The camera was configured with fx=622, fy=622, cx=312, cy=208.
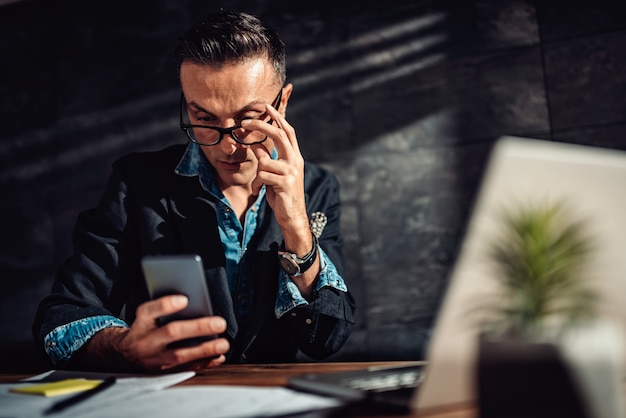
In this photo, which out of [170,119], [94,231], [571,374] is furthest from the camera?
[170,119]

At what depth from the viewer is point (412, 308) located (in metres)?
2.98

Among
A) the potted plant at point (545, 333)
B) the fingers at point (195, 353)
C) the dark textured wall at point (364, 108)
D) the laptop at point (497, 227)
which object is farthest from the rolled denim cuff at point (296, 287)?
the dark textured wall at point (364, 108)

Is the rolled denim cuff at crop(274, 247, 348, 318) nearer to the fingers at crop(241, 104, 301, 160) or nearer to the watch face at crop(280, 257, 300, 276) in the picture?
the watch face at crop(280, 257, 300, 276)

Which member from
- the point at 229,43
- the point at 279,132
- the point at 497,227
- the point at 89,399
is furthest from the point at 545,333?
the point at 229,43

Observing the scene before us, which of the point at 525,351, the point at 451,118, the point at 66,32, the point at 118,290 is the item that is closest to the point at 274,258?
the point at 118,290

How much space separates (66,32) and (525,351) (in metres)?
3.59

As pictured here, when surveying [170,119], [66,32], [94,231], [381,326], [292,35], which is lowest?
[381,326]

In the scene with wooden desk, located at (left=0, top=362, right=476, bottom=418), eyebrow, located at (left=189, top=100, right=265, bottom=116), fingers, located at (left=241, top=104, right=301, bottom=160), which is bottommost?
wooden desk, located at (left=0, top=362, right=476, bottom=418)

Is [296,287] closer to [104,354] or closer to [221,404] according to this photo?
[104,354]

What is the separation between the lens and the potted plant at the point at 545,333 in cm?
48

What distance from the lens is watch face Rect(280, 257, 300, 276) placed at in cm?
156

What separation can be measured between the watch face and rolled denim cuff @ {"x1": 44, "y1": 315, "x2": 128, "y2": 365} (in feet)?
1.40

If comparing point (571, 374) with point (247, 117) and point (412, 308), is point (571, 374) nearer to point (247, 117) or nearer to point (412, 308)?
point (247, 117)

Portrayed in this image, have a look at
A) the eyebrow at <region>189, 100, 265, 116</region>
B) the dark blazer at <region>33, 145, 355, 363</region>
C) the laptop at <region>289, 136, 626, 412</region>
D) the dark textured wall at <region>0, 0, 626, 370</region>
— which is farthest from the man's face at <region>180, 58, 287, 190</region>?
the dark textured wall at <region>0, 0, 626, 370</region>
